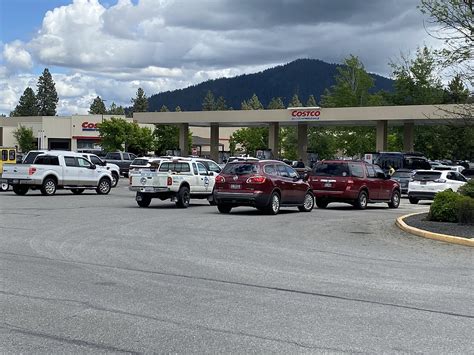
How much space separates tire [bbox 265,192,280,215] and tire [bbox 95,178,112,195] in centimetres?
1272

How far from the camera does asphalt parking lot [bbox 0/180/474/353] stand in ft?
22.4

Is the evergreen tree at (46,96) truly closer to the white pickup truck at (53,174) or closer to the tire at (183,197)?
the white pickup truck at (53,174)

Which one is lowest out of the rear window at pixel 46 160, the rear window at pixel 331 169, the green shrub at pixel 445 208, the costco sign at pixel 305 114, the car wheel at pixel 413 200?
the car wheel at pixel 413 200

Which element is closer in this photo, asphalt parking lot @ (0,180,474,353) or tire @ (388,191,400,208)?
asphalt parking lot @ (0,180,474,353)

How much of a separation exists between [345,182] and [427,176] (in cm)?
758

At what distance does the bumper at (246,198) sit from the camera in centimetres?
2142

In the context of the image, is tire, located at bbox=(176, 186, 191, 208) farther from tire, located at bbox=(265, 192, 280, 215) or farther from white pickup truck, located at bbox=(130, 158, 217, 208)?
tire, located at bbox=(265, 192, 280, 215)

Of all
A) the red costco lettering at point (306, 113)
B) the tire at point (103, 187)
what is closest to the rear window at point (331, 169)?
the tire at point (103, 187)

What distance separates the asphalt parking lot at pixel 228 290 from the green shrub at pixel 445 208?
195cm

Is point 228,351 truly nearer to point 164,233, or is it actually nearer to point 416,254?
point 416,254

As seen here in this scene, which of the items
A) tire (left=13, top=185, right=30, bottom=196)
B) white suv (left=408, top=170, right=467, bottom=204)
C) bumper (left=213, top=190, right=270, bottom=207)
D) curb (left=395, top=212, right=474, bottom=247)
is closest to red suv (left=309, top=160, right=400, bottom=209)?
bumper (left=213, top=190, right=270, bottom=207)

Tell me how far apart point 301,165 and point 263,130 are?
171 ft

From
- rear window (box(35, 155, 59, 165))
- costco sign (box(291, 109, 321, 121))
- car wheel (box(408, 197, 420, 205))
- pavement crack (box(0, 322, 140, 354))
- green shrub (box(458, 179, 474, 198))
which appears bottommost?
car wheel (box(408, 197, 420, 205))

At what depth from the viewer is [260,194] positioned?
70.4 ft
